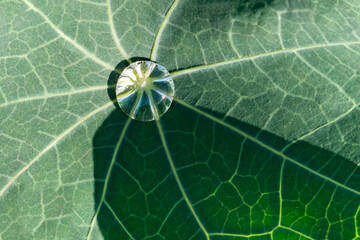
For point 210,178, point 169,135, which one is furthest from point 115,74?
point 210,178

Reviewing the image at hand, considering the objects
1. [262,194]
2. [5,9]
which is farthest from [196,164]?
[5,9]

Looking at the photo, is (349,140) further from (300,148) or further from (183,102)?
(183,102)

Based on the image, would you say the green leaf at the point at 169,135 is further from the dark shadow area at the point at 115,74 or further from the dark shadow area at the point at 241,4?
the dark shadow area at the point at 241,4

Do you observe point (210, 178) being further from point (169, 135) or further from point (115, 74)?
point (115, 74)

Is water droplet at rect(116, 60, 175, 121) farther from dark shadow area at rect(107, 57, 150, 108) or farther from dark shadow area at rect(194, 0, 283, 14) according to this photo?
dark shadow area at rect(194, 0, 283, 14)

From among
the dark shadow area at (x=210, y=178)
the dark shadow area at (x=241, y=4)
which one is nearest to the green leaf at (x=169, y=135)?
the dark shadow area at (x=210, y=178)

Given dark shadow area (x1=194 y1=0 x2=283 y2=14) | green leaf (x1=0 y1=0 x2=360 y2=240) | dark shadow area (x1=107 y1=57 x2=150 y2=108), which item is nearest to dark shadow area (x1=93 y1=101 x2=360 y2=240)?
green leaf (x1=0 y1=0 x2=360 y2=240)
